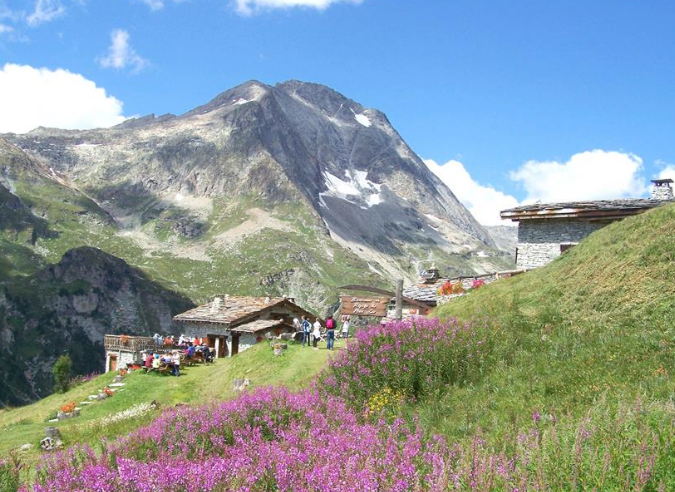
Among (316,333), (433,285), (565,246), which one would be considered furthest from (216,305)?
(565,246)

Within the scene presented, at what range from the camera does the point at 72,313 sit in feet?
527

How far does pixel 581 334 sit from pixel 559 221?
14.0m

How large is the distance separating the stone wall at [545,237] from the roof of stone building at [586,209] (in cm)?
47

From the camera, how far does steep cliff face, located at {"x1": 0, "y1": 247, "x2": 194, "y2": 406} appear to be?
136 meters

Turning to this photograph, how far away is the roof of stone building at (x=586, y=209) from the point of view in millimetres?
24500

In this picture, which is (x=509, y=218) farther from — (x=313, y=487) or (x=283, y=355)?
Result: (x=313, y=487)

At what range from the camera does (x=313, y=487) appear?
18.9 feet

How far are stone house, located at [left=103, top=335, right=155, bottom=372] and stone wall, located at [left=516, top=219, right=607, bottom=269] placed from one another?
32.8 metres

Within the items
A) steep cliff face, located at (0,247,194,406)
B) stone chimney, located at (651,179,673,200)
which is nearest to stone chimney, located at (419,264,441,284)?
stone chimney, located at (651,179,673,200)

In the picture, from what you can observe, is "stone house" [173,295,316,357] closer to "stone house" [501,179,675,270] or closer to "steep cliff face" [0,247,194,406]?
"stone house" [501,179,675,270]

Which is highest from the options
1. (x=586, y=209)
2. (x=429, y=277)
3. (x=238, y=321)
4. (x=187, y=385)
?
(x=586, y=209)

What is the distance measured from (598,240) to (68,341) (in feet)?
510

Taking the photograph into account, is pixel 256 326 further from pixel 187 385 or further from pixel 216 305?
pixel 187 385

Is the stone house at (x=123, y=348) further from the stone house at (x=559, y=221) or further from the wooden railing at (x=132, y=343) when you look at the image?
the stone house at (x=559, y=221)
